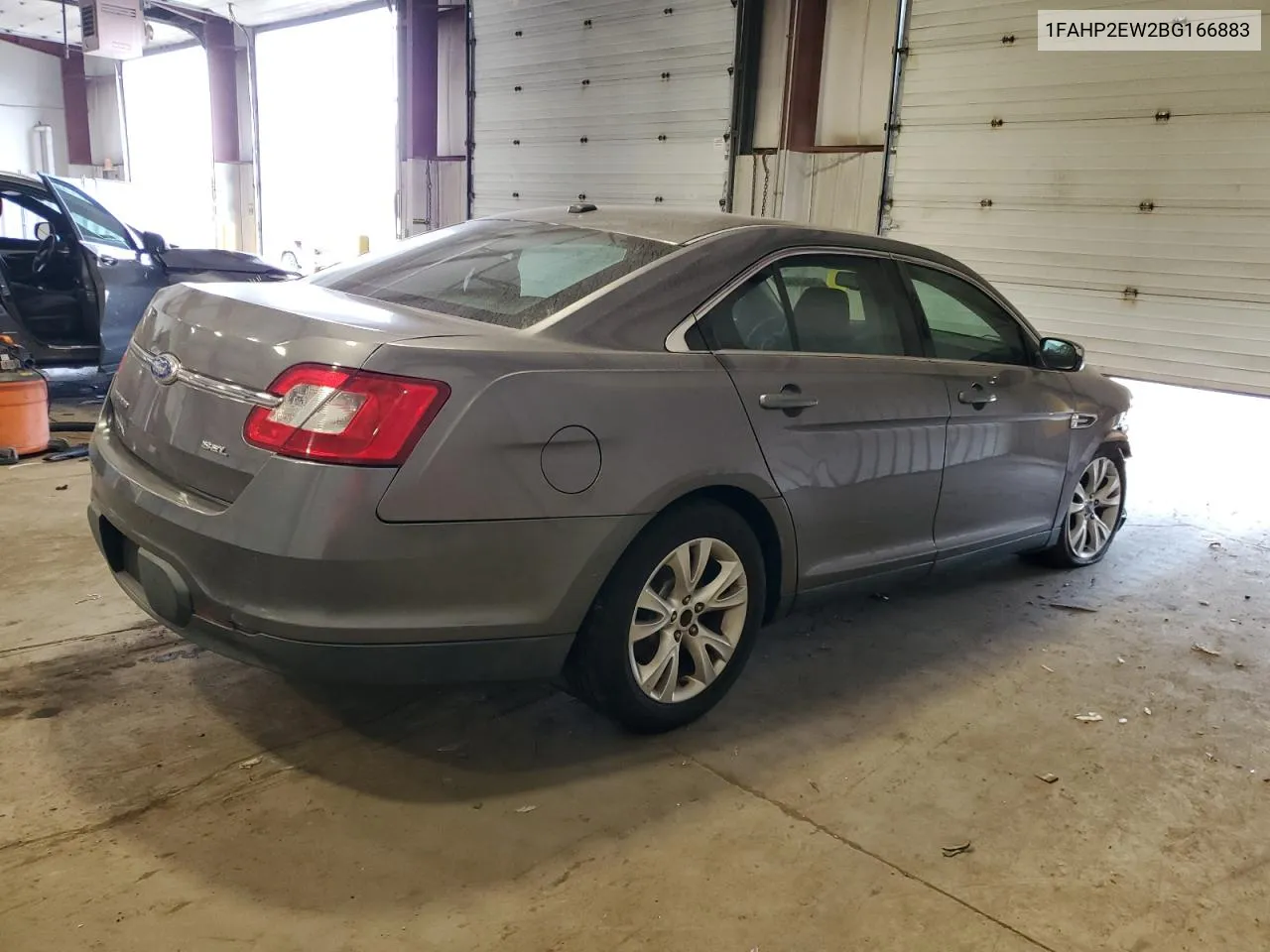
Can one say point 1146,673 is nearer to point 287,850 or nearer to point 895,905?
point 895,905

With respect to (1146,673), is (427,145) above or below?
above

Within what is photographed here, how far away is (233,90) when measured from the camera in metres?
15.5

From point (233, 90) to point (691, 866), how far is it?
54.3ft

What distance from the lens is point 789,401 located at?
2787mm

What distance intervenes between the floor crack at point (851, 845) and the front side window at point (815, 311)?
118 centimetres

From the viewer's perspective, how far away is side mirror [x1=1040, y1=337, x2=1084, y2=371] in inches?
155

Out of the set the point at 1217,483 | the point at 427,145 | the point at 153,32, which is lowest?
the point at 1217,483

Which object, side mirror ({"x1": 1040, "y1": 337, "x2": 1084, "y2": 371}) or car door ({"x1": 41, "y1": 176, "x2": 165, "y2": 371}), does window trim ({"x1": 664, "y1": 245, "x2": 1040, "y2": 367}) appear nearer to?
side mirror ({"x1": 1040, "y1": 337, "x2": 1084, "y2": 371})

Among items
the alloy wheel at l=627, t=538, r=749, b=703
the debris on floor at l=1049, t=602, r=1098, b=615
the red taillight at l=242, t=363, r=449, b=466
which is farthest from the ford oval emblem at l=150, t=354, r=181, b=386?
the debris on floor at l=1049, t=602, r=1098, b=615

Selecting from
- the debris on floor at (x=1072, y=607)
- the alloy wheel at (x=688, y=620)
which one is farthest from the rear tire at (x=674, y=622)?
the debris on floor at (x=1072, y=607)

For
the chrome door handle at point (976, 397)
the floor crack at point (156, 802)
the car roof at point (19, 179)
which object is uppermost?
the car roof at point (19, 179)

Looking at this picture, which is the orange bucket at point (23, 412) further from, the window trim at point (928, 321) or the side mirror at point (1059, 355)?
the side mirror at point (1059, 355)

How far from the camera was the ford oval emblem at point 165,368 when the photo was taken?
237cm

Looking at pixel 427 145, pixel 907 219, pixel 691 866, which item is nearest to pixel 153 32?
pixel 427 145
